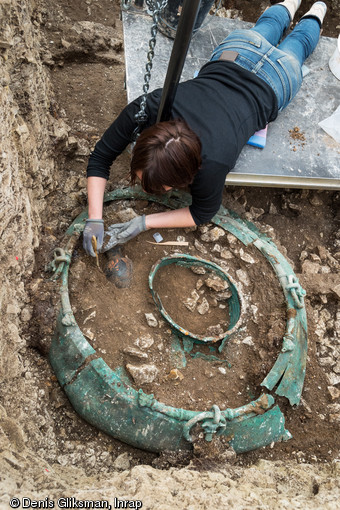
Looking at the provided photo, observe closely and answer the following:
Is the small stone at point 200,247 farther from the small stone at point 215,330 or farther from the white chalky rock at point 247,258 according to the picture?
the small stone at point 215,330

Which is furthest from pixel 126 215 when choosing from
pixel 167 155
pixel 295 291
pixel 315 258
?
pixel 315 258

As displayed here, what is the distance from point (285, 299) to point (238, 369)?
0.41m

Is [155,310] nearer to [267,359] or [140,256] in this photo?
[140,256]

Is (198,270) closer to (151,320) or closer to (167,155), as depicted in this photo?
(151,320)

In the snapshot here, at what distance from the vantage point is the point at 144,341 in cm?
184

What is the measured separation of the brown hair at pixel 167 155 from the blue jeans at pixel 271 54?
0.66 meters

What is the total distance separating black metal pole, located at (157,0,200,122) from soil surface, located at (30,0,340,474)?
0.70m

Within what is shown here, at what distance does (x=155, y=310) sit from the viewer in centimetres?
196

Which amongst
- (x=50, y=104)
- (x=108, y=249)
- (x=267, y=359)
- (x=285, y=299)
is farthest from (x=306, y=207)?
(x=50, y=104)

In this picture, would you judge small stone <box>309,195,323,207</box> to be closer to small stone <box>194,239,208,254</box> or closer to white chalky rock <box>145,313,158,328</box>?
small stone <box>194,239,208,254</box>

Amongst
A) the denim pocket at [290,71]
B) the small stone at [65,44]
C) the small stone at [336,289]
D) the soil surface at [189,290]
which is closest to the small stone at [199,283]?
the soil surface at [189,290]

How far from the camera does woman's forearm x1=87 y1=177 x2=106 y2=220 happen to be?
1.87 m

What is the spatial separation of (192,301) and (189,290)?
0.21ft

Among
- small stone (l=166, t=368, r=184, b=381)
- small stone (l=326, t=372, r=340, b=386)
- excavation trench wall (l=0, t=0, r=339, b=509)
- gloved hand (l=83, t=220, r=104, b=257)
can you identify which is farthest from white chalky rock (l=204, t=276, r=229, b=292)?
excavation trench wall (l=0, t=0, r=339, b=509)
